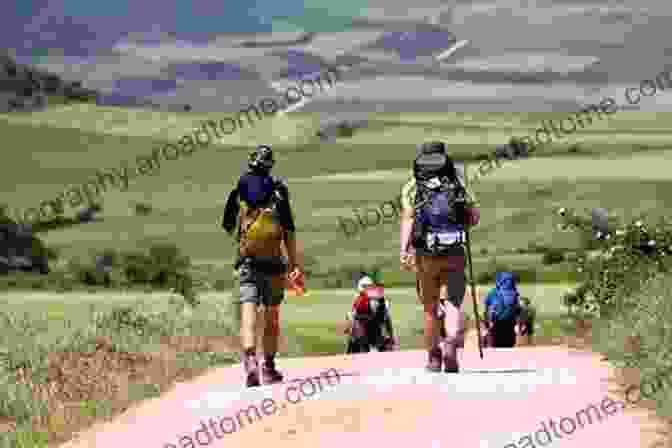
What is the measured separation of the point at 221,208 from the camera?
93.9m

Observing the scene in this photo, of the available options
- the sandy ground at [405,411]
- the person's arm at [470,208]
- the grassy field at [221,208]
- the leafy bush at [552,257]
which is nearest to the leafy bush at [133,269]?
the grassy field at [221,208]

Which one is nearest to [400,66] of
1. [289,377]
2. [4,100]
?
[4,100]

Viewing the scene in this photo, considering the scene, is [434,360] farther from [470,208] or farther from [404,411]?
[404,411]

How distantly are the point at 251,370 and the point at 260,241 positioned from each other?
1.01m

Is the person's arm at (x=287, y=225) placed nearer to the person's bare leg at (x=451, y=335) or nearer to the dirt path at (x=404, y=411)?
the dirt path at (x=404, y=411)

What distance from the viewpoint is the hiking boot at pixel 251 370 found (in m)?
14.3

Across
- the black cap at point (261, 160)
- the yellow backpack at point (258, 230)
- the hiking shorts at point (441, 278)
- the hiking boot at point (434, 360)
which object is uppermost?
the black cap at point (261, 160)

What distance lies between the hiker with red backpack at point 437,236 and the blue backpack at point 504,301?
5.21m

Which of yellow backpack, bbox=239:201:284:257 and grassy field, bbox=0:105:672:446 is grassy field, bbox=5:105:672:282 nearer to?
grassy field, bbox=0:105:672:446

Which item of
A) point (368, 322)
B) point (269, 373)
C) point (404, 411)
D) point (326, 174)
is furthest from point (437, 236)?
point (326, 174)

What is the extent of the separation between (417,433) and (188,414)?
7.82 feet

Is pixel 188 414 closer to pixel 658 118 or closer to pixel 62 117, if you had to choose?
pixel 658 118

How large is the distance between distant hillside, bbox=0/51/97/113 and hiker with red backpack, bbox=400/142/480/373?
134 metres

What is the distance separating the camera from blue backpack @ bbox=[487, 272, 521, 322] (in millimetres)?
19859
